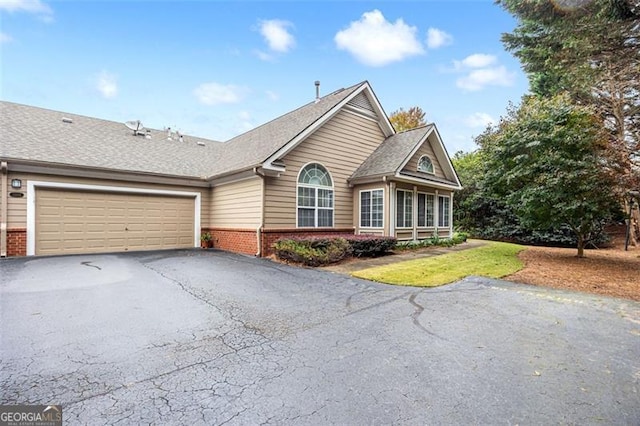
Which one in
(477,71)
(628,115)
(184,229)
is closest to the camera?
(184,229)

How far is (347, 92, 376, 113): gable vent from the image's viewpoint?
43.8 ft

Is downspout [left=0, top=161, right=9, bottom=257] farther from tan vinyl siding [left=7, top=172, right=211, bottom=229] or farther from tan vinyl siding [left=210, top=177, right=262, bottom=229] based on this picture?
tan vinyl siding [left=210, top=177, right=262, bottom=229]

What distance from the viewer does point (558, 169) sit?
30.3ft

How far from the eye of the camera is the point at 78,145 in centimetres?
1164

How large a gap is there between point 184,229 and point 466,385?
12605 millimetres

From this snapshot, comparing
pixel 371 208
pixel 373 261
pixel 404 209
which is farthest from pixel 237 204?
pixel 404 209

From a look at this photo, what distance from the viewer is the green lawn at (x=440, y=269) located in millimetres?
7090

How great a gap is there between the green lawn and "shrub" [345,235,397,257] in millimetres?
1276

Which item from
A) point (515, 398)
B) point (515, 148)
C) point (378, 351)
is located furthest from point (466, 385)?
point (515, 148)

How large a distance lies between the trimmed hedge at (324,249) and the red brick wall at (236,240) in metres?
1.22

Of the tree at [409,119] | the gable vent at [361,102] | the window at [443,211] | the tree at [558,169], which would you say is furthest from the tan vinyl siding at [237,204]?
the tree at [409,119]

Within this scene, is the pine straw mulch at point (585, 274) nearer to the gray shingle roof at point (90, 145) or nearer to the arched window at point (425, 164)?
the arched window at point (425, 164)

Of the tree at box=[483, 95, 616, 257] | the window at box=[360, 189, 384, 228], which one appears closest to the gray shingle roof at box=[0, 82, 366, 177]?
the window at box=[360, 189, 384, 228]

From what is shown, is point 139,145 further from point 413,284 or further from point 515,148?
point 515,148
